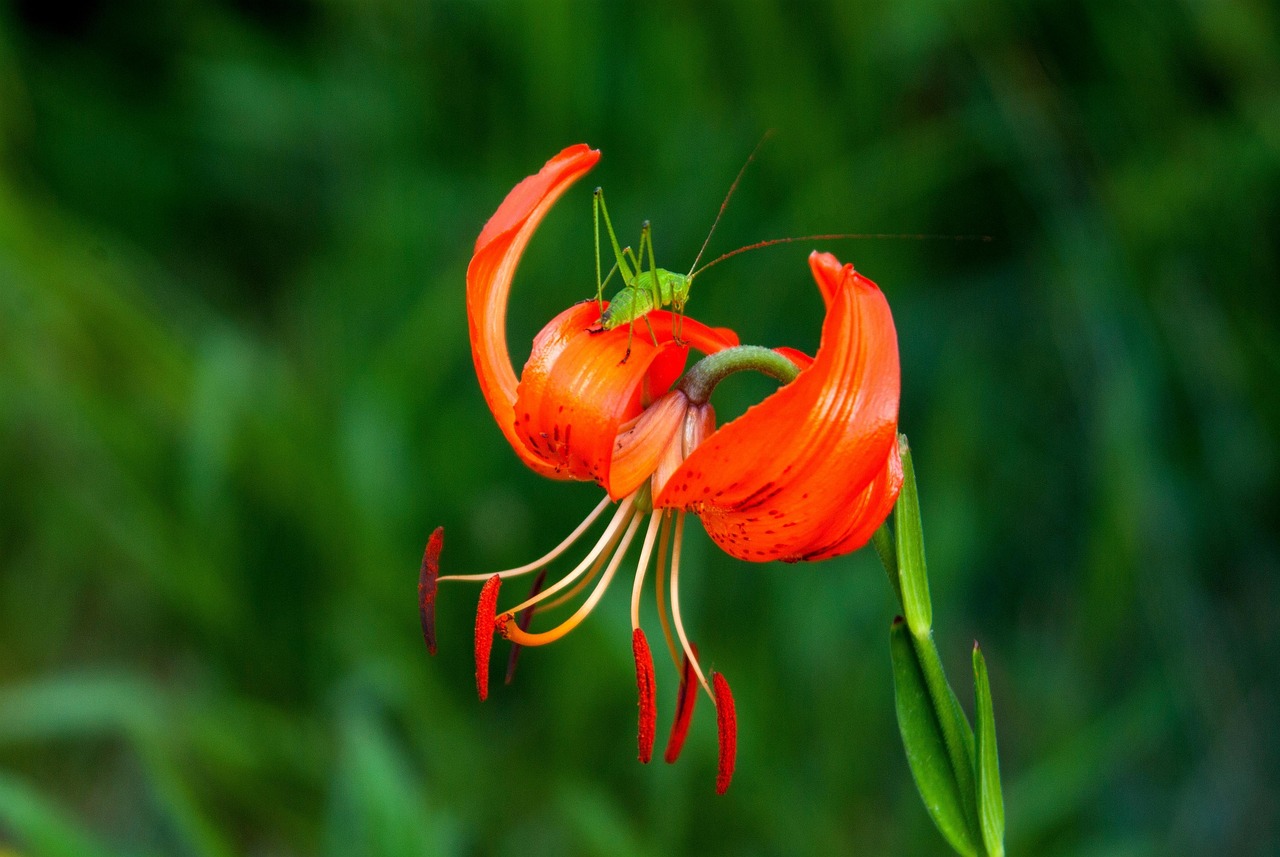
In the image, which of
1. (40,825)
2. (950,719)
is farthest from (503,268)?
(40,825)

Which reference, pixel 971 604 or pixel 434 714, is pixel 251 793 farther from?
pixel 971 604

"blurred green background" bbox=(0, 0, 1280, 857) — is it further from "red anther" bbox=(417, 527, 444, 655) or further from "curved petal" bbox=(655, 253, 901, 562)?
"curved petal" bbox=(655, 253, 901, 562)

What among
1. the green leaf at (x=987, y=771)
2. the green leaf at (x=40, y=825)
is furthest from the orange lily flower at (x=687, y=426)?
the green leaf at (x=40, y=825)

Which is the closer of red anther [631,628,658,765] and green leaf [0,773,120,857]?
red anther [631,628,658,765]

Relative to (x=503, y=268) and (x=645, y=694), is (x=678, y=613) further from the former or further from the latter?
(x=503, y=268)

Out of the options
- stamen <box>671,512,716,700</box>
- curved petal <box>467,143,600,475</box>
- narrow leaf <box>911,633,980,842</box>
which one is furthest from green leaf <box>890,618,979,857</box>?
curved petal <box>467,143,600,475</box>

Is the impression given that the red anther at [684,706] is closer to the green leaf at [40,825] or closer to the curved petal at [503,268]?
the curved petal at [503,268]

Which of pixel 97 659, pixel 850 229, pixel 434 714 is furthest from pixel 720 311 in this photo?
pixel 97 659
